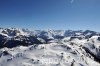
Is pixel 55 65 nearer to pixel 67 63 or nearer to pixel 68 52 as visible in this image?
pixel 67 63

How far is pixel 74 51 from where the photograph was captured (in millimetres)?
53125

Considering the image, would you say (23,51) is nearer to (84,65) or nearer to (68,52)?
(68,52)

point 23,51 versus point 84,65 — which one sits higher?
point 23,51

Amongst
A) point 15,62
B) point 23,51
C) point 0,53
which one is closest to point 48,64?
point 15,62

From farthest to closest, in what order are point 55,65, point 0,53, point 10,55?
point 0,53
point 10,55
point 55,65

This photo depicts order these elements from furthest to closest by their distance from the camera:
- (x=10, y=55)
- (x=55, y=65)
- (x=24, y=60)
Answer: (x=10, y=55), (x=24, y=60), (x=55, y=65)

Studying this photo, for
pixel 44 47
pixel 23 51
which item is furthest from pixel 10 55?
pixel 44 47

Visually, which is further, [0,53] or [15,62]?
[0,53]

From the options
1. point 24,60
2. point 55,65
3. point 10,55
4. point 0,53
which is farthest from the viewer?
point 0,53

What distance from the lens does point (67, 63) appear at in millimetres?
44781

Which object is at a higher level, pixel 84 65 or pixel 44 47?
pixel 44 47

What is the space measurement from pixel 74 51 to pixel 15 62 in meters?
18.8

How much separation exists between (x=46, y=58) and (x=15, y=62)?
8436mm

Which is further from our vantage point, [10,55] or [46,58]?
[10,55]
